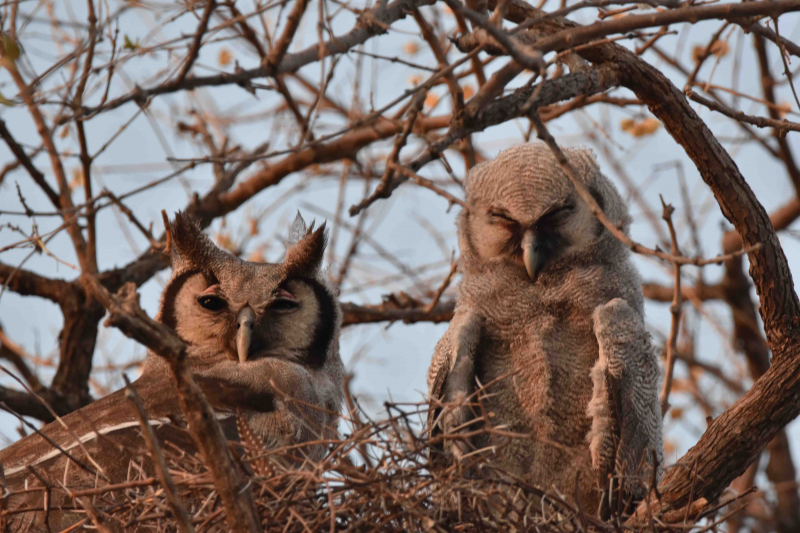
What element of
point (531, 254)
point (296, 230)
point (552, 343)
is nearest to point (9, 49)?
point (296, 230)

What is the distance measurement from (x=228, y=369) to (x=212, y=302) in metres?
0.30

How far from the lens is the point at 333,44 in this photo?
3.88 m

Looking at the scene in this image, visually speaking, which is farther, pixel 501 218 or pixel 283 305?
pixel 283 305

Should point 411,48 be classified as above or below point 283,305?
above

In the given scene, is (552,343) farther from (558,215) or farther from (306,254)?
(306,254)

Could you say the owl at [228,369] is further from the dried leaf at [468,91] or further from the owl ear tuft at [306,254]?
the dried leaf at [468,91]

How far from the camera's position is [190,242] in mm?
3873

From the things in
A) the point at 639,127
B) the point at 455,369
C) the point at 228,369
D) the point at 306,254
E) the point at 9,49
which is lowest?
the point at 455,369

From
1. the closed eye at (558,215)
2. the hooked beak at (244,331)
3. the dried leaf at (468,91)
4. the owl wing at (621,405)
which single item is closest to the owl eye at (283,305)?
the hooked beak at (244,331)

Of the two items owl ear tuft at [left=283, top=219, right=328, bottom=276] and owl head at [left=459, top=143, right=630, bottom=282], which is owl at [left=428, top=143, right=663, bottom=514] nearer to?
owl head at [left=459, top=143, right=630, bottom=282]

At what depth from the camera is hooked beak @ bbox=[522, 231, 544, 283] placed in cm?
355

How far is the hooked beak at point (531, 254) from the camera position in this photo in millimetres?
3555

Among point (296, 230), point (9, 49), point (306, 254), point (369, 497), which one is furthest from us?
point (296, 230)

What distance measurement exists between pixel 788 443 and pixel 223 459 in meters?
5.96
